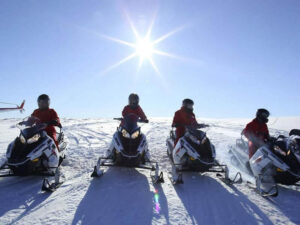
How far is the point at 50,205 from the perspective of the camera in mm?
4004

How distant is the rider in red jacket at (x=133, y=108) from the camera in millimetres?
7465

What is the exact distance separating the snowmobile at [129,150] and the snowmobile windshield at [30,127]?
5.18 ft

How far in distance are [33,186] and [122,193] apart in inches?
78.3

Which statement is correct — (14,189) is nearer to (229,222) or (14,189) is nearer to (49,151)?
(49,151)

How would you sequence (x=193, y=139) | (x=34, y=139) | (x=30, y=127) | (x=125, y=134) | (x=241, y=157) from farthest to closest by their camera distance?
1. (x=241, y=157)
2. (x=193, y=139)
3. (x=125, y=134)
4. (x=30, y=127)
5. (x=34, y=139)

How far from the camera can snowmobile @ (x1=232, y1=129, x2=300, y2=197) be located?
16.1 feet

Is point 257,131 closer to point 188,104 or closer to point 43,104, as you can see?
point 188,104

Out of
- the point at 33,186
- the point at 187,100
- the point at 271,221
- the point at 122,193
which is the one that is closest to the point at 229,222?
the point at 271,221

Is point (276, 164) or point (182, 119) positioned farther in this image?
point (182, 119)

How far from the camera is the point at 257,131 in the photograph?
686 cm

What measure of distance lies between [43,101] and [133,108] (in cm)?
268

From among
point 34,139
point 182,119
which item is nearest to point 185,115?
point 182,119

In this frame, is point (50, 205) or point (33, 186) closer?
point (50, 205)

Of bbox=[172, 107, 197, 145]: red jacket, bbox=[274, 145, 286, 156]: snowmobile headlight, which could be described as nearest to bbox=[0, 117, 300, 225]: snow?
bbox=[274, 145, 286, 156]: snowmobile headlight
